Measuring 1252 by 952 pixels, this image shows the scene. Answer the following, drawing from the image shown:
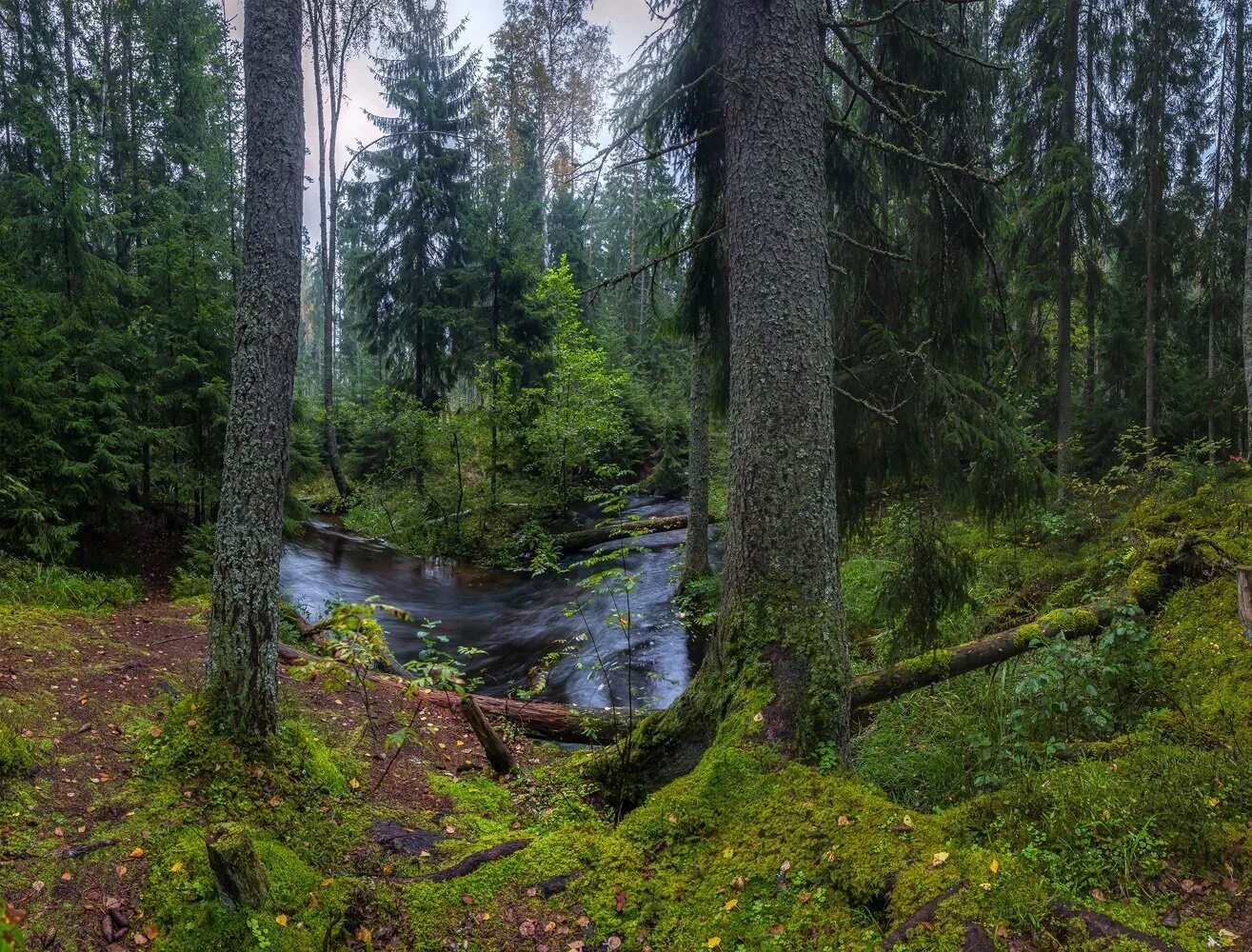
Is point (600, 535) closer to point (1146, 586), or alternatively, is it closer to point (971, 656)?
point (971, 656)

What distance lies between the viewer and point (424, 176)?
21281mm

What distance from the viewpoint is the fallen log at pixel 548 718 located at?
19.9 ft

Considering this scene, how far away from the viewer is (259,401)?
4.18 m

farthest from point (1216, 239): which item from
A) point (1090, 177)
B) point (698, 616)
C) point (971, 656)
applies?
point (971, 656)

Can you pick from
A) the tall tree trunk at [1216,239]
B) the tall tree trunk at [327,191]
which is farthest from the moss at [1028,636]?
the tall tree trunk at [327,191]

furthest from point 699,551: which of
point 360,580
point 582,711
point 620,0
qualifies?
point 620,0

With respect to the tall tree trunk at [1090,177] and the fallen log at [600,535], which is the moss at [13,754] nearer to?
the fallen log at [600,535]

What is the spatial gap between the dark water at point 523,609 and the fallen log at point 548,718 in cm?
43

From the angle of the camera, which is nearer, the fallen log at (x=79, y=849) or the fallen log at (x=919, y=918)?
the fallen log at (x=919, y=918)

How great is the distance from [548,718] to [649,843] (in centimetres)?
318

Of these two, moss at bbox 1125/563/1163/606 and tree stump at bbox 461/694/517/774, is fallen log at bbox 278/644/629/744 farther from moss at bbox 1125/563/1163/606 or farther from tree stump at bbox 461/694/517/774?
moss at bbox 1125/563/1163/606

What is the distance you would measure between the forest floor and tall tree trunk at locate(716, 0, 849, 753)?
48 cm

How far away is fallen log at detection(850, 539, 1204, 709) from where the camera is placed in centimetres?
548

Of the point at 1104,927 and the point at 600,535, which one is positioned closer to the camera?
the point at 1104,927
